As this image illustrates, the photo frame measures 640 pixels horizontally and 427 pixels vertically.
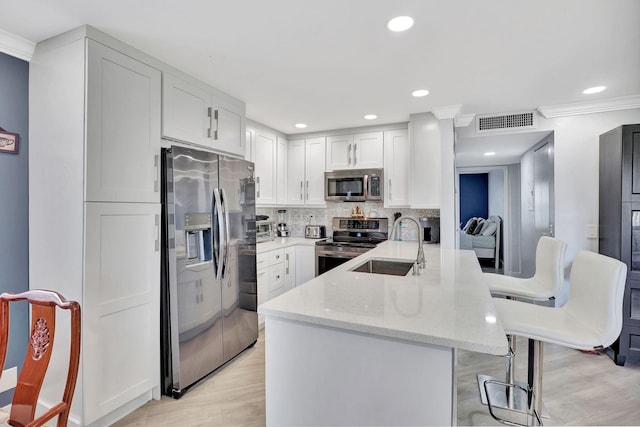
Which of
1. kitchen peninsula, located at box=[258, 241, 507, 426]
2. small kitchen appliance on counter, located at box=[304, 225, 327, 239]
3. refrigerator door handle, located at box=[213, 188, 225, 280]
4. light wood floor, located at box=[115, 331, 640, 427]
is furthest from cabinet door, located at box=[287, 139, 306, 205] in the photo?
kitchen peninsula, located at box=[258, 241, 507, 426]

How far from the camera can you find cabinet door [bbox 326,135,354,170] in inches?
160

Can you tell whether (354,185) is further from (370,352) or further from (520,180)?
(520,180)

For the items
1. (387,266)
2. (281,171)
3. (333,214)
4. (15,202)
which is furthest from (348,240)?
(15,202)

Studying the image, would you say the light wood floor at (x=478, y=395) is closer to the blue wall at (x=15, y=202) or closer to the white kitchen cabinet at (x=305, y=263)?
the blue wall at (x=15, y=202)

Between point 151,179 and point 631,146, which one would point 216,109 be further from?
point 631,146

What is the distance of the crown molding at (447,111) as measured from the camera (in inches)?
124

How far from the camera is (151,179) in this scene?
211cm

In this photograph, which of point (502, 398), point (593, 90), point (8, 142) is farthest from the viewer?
point (593, 90)

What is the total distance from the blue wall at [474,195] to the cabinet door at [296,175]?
19.0ft

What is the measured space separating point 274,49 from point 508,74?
1776mm

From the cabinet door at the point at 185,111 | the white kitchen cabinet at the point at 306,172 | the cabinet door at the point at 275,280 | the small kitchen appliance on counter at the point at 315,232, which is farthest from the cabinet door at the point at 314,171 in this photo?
the cabinet door at the point at 185,111

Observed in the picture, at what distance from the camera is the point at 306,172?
4.31 metres

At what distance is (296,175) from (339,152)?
0.69 metres

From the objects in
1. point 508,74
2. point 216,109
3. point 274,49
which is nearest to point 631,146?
point 508,74
